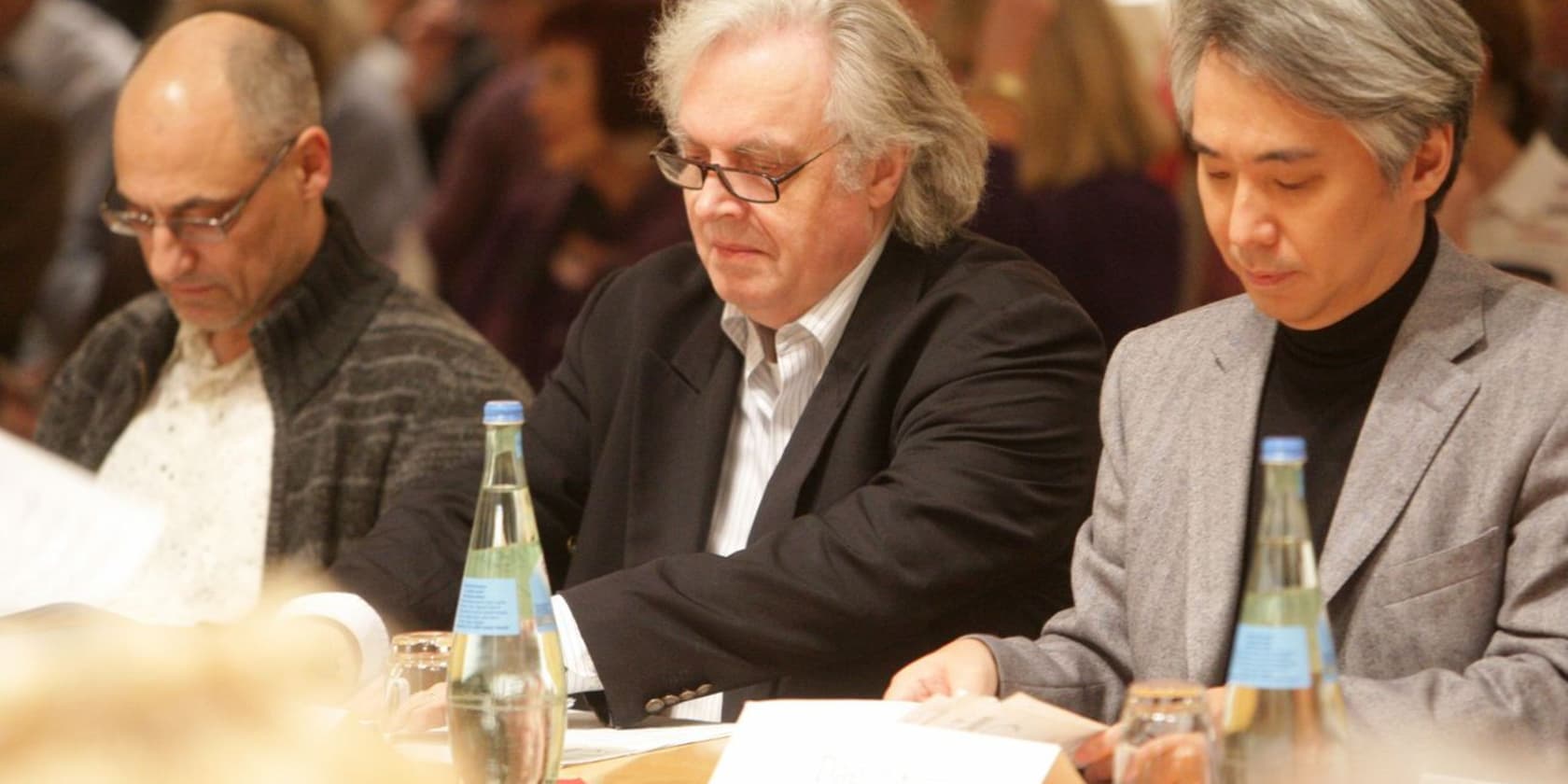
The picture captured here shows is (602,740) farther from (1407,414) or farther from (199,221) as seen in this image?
(199,221)

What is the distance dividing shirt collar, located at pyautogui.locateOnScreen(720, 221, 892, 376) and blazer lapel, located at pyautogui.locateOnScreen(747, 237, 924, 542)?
1 centimetres

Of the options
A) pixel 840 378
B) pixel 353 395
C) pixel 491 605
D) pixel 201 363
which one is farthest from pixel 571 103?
pixel 491 605

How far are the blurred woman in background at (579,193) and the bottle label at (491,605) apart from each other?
2598 mm

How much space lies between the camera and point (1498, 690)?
182 cm

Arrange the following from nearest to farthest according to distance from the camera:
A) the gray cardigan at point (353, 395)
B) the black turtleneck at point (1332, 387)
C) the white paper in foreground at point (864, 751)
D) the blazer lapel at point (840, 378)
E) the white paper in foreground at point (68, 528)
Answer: the white paper in foreground at point (68, 528) < the white paper in foreground at point (864, 751) < the black turtleneck at point (1332, 387) < the blazer lapel at point (840, 378) < the gray cardigan at point (353, 395)

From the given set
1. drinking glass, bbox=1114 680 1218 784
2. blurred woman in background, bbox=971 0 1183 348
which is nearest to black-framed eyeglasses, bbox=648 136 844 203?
drinking glass, bbox=1114 680 1218 784

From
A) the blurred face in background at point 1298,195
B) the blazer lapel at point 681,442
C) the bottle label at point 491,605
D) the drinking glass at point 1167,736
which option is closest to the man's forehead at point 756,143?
the blazer lapel at point 681,442

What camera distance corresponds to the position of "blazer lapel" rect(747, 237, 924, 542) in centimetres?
243

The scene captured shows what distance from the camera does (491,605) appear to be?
1.69 m

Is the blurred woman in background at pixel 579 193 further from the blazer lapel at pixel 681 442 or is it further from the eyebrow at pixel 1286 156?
the eyebrow at pixel 1286 156

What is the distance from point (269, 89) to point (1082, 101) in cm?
176

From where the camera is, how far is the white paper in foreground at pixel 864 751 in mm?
1614

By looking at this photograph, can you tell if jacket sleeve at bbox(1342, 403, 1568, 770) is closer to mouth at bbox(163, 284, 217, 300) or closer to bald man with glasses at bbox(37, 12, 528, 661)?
bald man with glasses at bbox(37, 12, 528, 661)

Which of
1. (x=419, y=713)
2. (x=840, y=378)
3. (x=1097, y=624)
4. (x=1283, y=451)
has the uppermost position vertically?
(x=1283, y=451)
